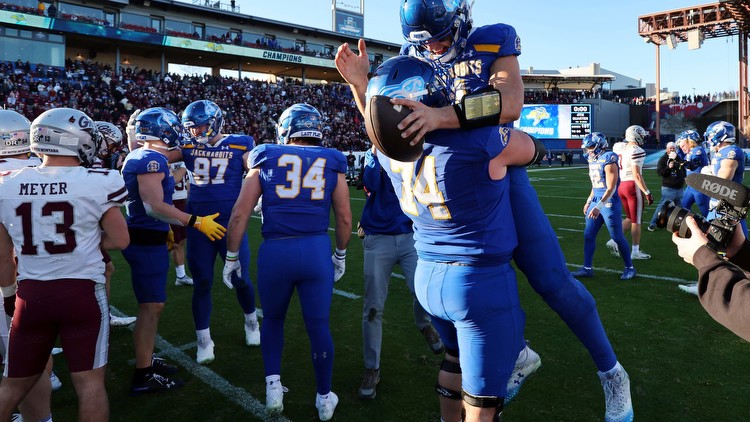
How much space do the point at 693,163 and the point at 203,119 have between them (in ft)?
26.2

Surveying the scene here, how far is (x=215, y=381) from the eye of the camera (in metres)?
4.05

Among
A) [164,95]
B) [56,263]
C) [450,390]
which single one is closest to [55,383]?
[56,263]

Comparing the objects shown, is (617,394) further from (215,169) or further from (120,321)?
(120,321)

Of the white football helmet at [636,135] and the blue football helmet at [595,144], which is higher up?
the white football helmet at [636,135]

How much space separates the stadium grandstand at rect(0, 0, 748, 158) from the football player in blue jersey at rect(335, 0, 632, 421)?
21722 millimetres

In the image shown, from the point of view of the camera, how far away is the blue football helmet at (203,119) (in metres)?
4.46

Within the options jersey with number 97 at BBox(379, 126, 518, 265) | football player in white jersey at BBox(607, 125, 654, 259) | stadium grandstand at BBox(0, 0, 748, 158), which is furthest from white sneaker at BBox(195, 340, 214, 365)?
stadium grandstand at BBox(0, 0, 748, 158)

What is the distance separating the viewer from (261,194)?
3.58 meters

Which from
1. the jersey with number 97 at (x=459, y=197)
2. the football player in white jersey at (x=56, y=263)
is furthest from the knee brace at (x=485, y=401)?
the football player in white jersey at (x=56, y=263)

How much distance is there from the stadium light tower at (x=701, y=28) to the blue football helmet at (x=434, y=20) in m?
41.5

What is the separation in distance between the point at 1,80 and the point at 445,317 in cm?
3329

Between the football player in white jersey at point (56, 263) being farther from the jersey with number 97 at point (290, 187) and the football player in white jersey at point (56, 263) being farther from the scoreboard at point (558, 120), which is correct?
the scoreboard at point (558, 120)

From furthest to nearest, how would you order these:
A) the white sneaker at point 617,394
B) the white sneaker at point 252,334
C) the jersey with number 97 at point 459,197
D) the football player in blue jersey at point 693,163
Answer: the football player in blue jersey at point 693,163 < the white sneaker at point 252,334 < the white sneaker at point 617,394 < the jersey with number 97 at point 459,197

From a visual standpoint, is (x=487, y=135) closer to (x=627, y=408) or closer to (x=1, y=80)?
(x=627, y=408)
